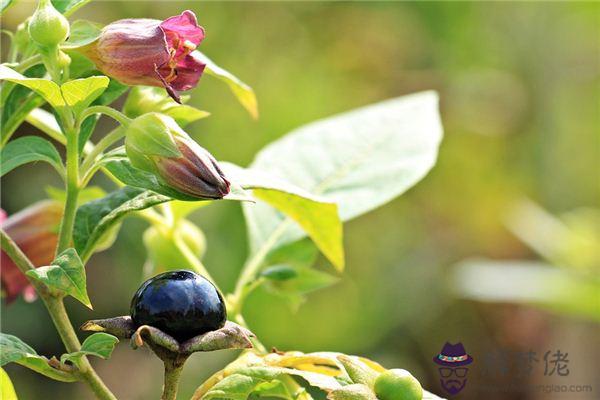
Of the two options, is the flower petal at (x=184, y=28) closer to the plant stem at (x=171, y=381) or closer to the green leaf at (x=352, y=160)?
the plant stem at (x=171, y=381)

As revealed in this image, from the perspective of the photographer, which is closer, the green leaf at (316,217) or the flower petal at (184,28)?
the flower petal at (184,28)

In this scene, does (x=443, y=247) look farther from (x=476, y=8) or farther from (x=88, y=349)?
(x=88, y=349)

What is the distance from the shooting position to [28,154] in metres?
0.77

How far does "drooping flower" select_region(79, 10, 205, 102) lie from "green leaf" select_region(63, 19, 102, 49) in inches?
0.5

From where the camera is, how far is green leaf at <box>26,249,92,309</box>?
0.65 meters

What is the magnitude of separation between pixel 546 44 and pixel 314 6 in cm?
92

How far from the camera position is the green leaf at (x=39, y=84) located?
2.15 feet

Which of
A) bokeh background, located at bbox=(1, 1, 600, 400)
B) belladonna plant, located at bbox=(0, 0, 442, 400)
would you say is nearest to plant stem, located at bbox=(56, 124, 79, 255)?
belladonna plant, located at bbox=(0, 0, 442, 400)

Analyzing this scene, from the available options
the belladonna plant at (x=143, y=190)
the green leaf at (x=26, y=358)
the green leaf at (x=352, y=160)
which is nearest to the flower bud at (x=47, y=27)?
the belladonna plant at (x=143, y=190)

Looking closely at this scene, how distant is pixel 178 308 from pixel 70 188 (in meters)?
0.14

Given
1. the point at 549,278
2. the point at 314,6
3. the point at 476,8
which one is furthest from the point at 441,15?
the point at 549,278

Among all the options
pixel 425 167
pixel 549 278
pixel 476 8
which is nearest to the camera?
pixel 425 167

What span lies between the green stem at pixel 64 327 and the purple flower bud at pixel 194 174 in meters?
0.13

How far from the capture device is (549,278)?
8.29ft
